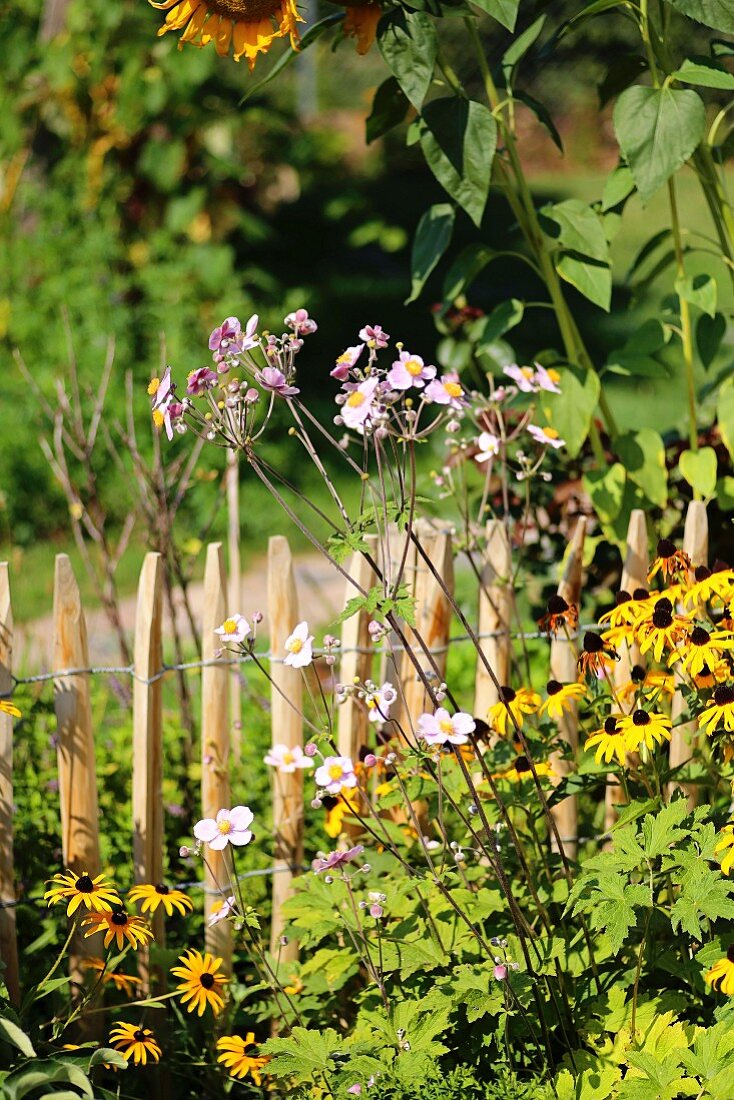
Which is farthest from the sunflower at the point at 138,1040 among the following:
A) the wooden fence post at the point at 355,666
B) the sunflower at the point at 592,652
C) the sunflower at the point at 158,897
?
the sunflower at the point at 592,652

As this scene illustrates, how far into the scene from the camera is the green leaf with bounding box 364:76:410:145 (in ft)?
9.20

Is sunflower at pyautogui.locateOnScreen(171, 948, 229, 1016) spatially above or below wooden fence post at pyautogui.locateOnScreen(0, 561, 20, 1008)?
below

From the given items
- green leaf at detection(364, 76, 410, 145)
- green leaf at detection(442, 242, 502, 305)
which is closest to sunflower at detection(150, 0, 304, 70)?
green leaf at detection(364, 76, 410, 145)

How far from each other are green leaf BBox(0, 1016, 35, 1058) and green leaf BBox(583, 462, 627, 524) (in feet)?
5.24

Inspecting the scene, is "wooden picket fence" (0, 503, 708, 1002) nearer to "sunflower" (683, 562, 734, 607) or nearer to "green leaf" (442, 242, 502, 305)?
"sunflower" (683, 562, 734, 607)

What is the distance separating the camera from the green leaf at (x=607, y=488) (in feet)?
9.29

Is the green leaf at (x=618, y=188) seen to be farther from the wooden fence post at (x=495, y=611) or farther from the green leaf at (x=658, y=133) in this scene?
the wooden fence post at (x=495, y=611)

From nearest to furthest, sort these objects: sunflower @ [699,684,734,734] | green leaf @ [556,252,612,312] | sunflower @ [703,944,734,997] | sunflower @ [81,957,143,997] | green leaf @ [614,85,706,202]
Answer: sunflower @ [703,944,734,997] < sunflower @ [699,684,734,734] < sunflower @ [81,957,143,997] < green leaf @ [614,85,706,202] < green leaf @ [556,252,612,312]

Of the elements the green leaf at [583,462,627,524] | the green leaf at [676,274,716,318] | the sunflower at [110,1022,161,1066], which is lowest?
the sunflower at [110,1022,161,1066]

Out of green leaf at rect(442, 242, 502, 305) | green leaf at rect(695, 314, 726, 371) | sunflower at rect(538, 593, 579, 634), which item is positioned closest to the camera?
sunflower at rect(538, 593, 579, 634)

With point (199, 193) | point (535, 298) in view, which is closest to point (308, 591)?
point (199, 193)

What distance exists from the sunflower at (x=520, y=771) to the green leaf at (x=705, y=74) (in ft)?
4.27

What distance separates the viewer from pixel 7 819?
2551 millimetres

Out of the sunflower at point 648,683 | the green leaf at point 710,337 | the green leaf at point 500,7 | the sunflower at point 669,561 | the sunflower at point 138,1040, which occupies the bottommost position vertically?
the sunflower at point 138,1040
